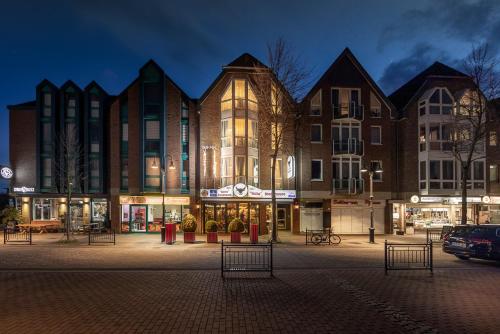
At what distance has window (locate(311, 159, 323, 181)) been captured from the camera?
99.7 feet

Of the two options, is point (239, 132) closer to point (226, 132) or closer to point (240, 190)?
point (226, 132)

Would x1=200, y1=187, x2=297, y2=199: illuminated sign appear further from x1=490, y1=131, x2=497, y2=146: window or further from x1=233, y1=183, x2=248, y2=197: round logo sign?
x1=490, y1=131, x2=497, y2=146: window

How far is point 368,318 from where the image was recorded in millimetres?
8289

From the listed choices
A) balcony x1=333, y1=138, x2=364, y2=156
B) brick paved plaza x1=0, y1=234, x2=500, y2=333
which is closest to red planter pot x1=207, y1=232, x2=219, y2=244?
brick paved plaza x1=0, y1=234, x2=500, y2=333

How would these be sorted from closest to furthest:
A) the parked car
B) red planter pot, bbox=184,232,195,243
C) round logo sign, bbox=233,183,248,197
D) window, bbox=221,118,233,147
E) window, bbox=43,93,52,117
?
the parked car → red planter pot, bbox=184,232,195,243 → round logo sign, bbox=233,183,248,197 → window, bbox=221,118,233,147 → window, bbox=43,93,52,117

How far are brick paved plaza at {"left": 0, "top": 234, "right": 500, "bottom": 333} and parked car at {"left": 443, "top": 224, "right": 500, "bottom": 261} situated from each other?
596 mm

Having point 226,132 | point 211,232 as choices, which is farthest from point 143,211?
point 211,232

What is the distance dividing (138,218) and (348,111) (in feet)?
65.3

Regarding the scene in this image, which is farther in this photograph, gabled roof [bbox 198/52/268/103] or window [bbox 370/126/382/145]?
window [bbox 370/126/382/145]

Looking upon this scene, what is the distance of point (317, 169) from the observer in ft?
100

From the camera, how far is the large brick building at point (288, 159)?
2969cm

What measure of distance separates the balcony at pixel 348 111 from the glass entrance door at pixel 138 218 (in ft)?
59.7

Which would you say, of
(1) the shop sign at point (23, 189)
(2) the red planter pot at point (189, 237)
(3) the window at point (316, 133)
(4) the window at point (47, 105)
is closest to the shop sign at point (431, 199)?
(3) the window at point (316, 133)

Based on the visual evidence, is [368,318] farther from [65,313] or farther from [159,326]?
[65,313]
